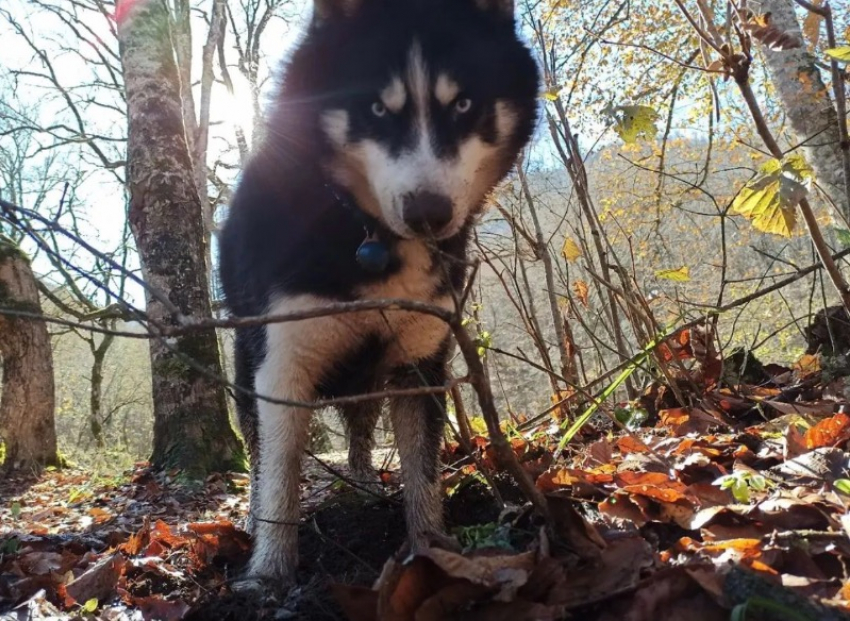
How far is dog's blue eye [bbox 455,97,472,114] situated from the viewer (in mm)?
2188

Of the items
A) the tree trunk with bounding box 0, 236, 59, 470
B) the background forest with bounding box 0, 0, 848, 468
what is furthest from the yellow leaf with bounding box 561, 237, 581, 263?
the tree trunk with bounding box 0, 236, 59, 470

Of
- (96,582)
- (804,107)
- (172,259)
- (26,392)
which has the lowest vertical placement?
(96,582)

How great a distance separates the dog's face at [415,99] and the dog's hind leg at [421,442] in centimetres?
69

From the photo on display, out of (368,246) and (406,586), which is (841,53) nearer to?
(368,246)

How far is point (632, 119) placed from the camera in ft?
8.46

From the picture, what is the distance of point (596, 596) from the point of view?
1.21m

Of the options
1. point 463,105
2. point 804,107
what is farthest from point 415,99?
point 804,107

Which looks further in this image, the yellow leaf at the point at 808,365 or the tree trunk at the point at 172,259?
the tree trunk at the point at 172,259

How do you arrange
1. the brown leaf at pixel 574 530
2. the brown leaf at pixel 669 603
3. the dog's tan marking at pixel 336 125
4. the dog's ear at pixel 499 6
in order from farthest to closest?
the dog's ear at pixel 499 6
the dog's tan marking at pixel 336 125
the brown leaf at pixel 574 530
the brown leaf at pixel 669 603

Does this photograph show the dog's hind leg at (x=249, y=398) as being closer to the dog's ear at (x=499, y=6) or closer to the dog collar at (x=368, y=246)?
the dog collar at (x=368, y=246)

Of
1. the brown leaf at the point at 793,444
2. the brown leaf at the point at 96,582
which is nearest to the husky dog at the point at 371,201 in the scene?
the brown leaf at the point at 96,582

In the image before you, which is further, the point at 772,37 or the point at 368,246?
the point at 368,246

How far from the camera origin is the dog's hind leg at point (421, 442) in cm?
228

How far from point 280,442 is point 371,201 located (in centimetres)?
95
